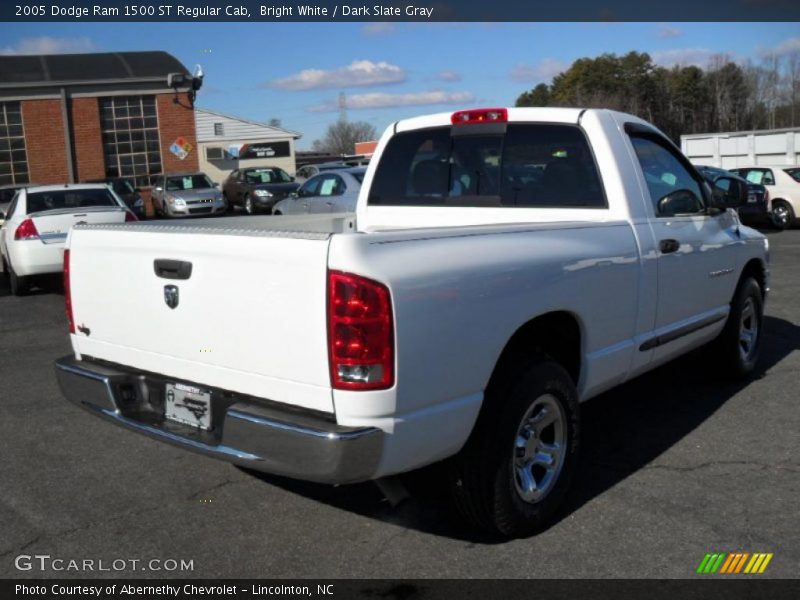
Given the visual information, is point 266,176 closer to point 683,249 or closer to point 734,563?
point 683,249

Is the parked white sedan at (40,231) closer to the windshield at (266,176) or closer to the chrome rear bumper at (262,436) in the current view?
the chrome rear bumper at (262,436)

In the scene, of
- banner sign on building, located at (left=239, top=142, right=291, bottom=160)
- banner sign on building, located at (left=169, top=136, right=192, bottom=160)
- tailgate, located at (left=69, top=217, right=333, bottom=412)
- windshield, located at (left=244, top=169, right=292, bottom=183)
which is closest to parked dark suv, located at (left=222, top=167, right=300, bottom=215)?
windshield, located at (left=244, top=169, right=292, bottom=183)

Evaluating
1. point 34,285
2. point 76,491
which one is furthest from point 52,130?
point 76,491

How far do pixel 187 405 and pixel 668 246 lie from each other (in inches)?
106

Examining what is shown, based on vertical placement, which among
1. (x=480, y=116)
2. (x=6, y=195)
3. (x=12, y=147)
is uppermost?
(x=12, y=147)

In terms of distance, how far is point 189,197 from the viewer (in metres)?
25.3

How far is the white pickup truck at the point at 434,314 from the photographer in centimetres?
298

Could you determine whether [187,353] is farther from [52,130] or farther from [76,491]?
[52,130]

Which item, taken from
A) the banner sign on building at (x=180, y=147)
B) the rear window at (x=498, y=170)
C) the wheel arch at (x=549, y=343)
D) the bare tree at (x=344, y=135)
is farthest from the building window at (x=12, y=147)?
the bare tree at (x=344, y=135)

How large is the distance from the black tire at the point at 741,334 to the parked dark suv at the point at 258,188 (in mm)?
21672

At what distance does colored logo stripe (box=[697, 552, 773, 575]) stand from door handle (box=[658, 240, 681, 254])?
5.54 feet

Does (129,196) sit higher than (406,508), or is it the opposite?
(129,196)

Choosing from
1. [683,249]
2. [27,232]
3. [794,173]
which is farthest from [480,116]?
[794,173]

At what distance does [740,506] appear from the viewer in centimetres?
396
